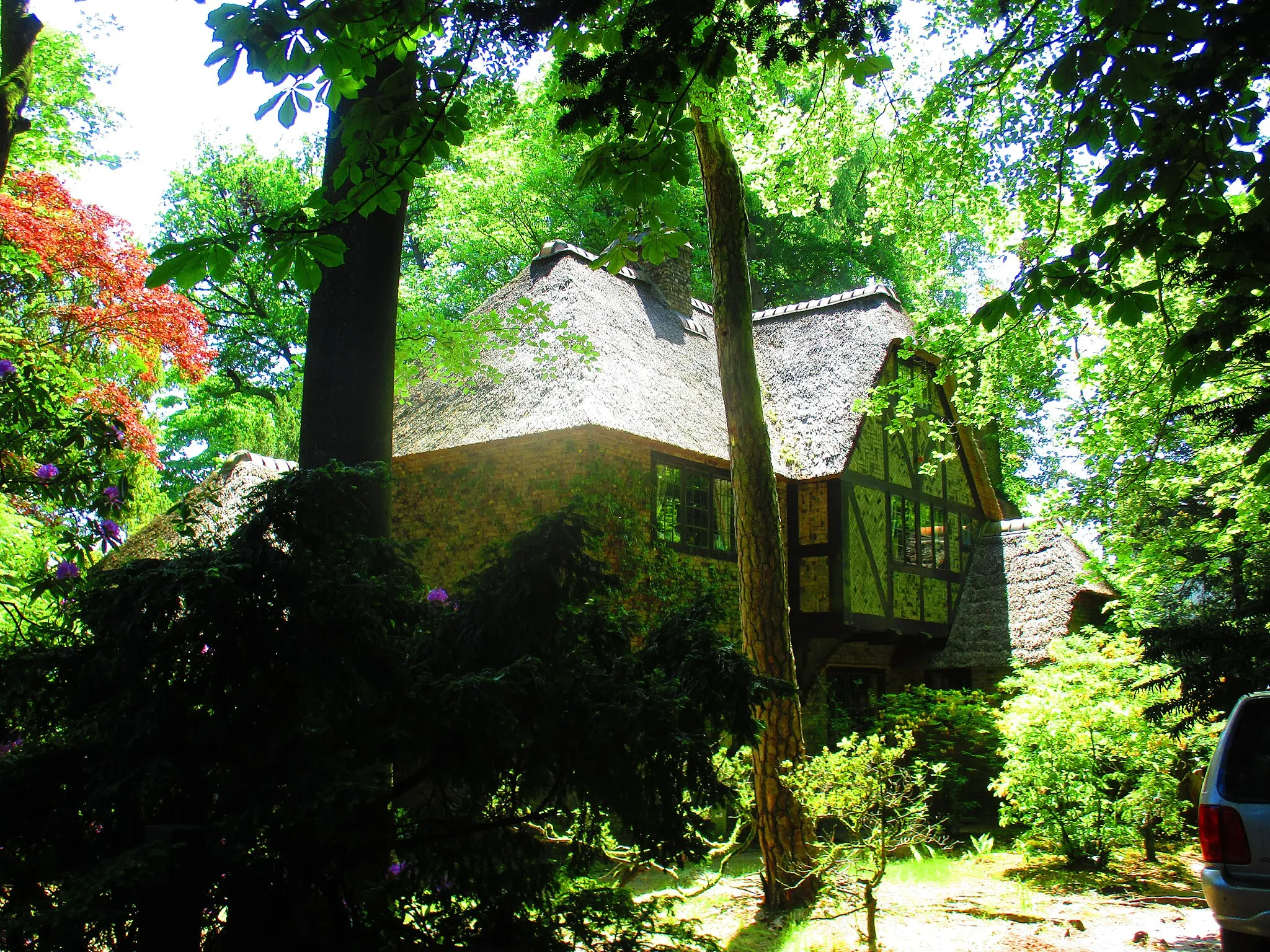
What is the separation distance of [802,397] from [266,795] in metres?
14.3

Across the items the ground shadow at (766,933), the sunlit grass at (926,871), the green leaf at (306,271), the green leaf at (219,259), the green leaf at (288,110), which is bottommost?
the sunlit grass at (926,871)

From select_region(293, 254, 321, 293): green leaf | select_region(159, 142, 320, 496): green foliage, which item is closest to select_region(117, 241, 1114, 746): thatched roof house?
select_region(293, 254, 321, 293): green leaf

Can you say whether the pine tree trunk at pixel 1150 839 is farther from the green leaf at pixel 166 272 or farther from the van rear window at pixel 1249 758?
the green leaf at pixel 166 272

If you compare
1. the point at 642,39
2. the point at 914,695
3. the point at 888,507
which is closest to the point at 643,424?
the point at 888,507

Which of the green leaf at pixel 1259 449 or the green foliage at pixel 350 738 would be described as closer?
the green foliage at pixel 350 738

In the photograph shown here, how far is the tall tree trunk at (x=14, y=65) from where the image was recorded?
23.5 feet

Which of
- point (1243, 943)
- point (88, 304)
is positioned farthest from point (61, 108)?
point (1243, 943)

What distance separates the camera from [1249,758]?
5.31m

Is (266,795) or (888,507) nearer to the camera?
(266,795)

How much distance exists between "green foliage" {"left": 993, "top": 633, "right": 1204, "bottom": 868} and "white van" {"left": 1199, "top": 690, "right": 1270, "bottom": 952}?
501 cm

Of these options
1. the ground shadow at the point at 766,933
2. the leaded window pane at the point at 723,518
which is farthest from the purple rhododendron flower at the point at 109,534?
the leaded window pane at the point at 723,518

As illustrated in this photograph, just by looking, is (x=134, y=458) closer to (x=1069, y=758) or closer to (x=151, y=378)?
(x=151, y=378)

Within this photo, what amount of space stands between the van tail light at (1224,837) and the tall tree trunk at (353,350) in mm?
4603

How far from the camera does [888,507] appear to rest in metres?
16.4
